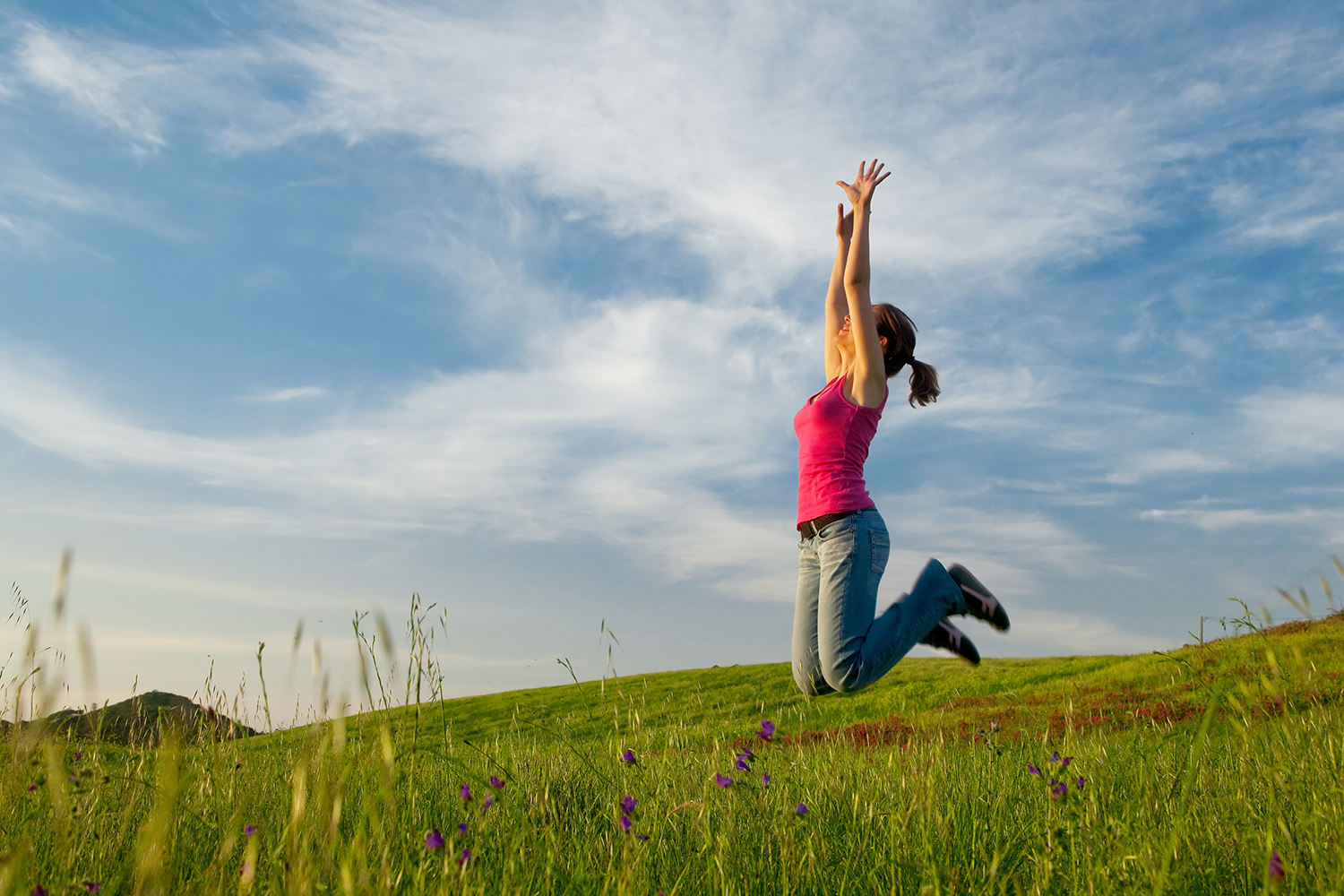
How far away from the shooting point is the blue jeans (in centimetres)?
519

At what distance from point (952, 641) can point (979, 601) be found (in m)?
0.38

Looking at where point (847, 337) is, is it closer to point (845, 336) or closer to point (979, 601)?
point (845, 336)

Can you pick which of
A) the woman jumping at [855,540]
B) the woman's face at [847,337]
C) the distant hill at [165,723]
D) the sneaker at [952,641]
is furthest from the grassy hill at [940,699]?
the woman's face at [847,337]

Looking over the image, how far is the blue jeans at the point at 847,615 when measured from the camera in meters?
5.19

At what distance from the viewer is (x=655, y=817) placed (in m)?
3.50

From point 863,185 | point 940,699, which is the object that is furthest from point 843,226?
point 940,699

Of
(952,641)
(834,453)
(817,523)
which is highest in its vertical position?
(834,453)

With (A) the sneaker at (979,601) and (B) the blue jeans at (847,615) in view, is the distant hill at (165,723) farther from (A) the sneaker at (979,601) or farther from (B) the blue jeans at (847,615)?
(A) the sneaker at (979,601)

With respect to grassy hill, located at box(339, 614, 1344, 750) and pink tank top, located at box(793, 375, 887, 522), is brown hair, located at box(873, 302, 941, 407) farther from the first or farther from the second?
grassy hill, located at box(339, 614, 1344, 750)

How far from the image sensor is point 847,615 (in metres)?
5.20

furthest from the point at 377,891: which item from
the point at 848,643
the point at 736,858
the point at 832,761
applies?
the point at 832,761

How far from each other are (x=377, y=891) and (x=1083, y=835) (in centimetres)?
236

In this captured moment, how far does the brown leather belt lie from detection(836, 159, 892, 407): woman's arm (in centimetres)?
83

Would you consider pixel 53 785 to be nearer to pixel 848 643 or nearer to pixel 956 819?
pixel 956 819
